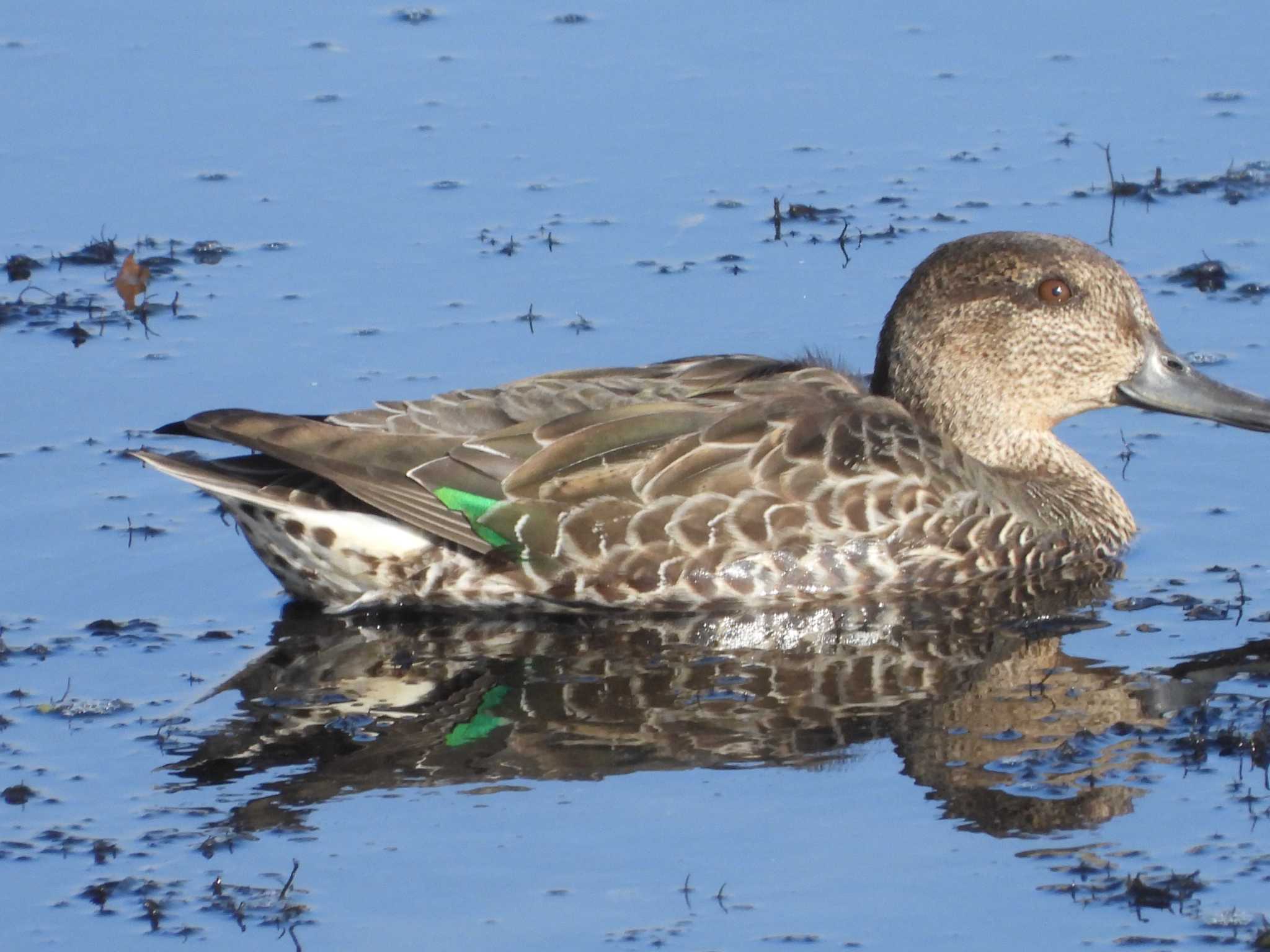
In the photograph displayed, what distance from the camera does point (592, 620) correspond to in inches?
329

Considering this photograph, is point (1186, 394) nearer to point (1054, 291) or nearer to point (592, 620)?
point (1054, 291)

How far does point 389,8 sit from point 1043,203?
4492 millimetres

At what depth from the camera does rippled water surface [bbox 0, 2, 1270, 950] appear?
6379 millimetres

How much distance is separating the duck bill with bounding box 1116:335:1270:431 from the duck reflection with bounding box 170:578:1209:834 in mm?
813

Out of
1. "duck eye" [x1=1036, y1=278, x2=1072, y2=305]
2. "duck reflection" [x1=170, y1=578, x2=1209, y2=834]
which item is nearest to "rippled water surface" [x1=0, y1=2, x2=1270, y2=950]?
"duck reflection" [x1=170, y1=578, x2=1209, y2=834]

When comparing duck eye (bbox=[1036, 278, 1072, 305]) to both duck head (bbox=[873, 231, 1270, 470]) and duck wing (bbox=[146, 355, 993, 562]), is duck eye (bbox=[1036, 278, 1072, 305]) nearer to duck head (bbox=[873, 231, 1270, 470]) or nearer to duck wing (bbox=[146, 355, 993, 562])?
duck head (bbox=[873, 231, 1270, 470])

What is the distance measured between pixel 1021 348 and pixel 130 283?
4236 millimetres

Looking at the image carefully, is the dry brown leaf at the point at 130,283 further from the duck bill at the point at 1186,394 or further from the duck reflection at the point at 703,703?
the duck bill at the point at 1186,394

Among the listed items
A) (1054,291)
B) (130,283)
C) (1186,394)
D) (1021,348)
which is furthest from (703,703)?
(130,283)

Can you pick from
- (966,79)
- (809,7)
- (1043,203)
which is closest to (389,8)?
(809,7)

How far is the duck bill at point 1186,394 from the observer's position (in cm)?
899

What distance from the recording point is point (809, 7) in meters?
13.8

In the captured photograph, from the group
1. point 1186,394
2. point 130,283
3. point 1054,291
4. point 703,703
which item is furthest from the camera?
point 130,283

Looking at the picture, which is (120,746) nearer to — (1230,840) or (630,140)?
(1230,840)
